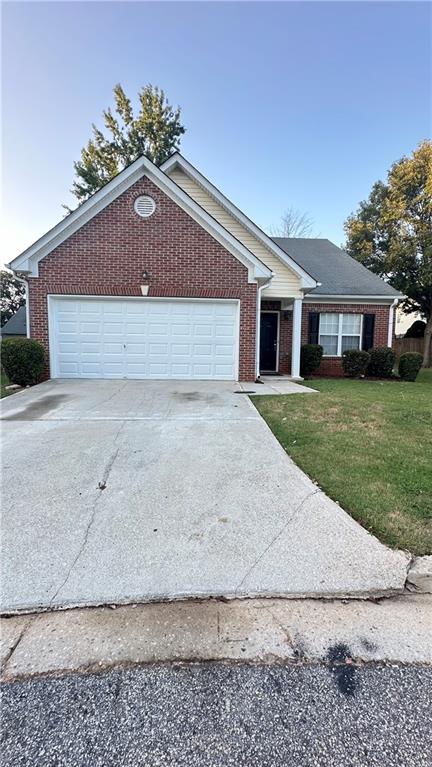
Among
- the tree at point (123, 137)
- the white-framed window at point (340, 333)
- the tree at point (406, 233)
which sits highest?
the tree at point (123, 137)

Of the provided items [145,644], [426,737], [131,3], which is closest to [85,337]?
[131,3]

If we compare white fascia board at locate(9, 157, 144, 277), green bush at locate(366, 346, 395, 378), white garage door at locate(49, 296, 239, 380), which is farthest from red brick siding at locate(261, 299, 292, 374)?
white fascia board at locate(9, 157, 144, 277)

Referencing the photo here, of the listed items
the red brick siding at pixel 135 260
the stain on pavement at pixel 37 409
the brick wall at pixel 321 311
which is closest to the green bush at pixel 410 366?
the brick wall at pixel 321 311

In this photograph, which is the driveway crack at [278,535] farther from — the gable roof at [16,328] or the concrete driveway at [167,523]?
the gable roof at [16,328]

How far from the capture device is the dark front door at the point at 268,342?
14.0m

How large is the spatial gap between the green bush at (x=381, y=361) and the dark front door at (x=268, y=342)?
11.7ft

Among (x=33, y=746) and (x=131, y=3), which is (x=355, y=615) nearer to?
(x=33, y=746)

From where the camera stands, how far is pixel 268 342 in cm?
1418

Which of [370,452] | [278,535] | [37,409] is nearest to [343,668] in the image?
[278,535]

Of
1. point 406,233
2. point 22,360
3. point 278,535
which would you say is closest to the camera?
point 278,535

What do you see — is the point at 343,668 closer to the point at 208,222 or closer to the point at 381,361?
the point at 208,222

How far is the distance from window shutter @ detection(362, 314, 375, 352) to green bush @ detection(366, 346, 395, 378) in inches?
24.4

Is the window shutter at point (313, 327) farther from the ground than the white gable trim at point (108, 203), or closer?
closer

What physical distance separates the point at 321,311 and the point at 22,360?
34.4ft
